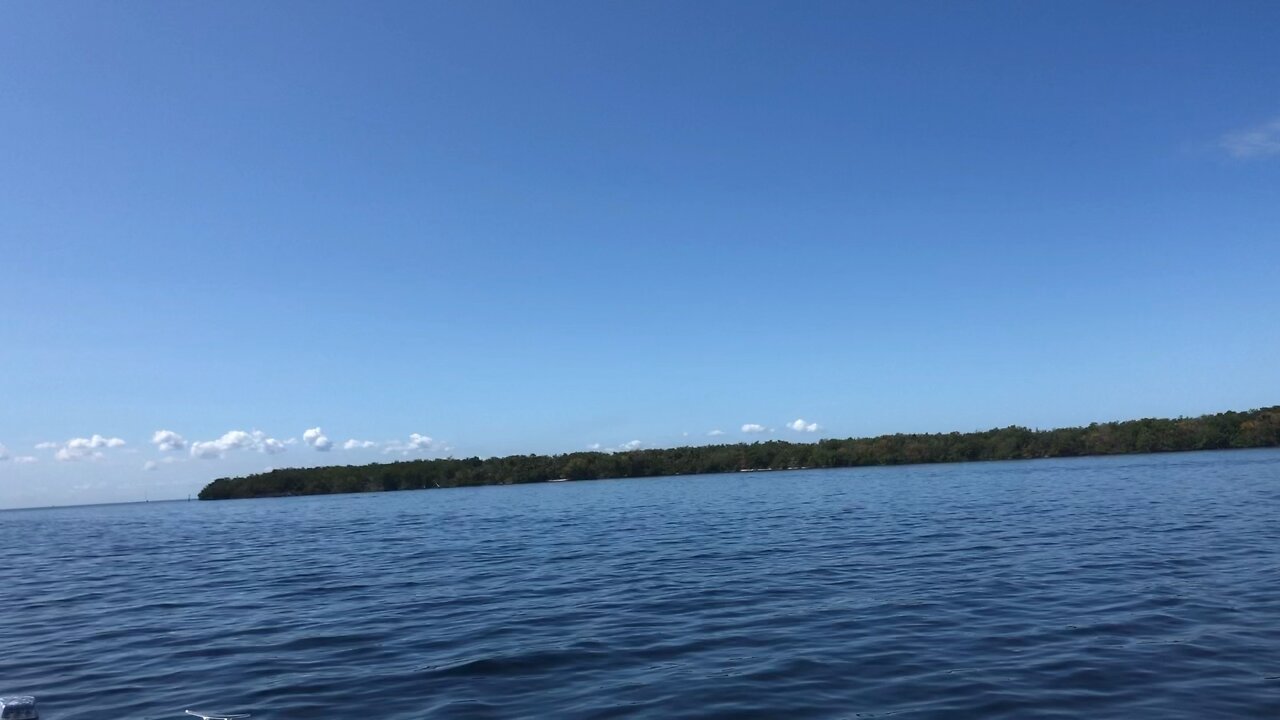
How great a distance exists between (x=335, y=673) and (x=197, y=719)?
2.39 meters

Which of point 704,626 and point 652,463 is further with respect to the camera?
point 652,463

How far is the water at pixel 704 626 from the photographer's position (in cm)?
1057

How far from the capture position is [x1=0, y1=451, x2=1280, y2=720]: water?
10.6 meters

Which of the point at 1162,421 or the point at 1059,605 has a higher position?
the point at 1162,421

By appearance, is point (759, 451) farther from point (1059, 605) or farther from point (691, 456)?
point (1059, 605)

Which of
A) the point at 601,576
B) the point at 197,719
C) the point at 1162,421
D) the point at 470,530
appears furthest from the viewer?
the point at 1162,421

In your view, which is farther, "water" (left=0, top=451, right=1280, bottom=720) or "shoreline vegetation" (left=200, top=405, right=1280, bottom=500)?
"shoreline vegetation" (left=200, top=405, right=1280, bottom=500)

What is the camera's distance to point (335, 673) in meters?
12.7

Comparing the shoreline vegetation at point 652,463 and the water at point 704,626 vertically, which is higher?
the shoreline vegetation at point 652,463

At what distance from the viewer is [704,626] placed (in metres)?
14.9

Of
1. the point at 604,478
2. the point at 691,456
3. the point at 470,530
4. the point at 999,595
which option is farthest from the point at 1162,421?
the point at 999,595

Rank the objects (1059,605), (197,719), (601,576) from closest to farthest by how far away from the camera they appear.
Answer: (197,719), (1059,605), (601,576)

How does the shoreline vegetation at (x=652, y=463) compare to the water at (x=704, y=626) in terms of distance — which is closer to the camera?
the water at (x=704, y=626)

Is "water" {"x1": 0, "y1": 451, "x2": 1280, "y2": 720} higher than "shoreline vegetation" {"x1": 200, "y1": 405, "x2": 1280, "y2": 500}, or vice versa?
"shoreline vegetation" {"x1": 200, "y1": 405, "x2": 1280, "y2": 500}
